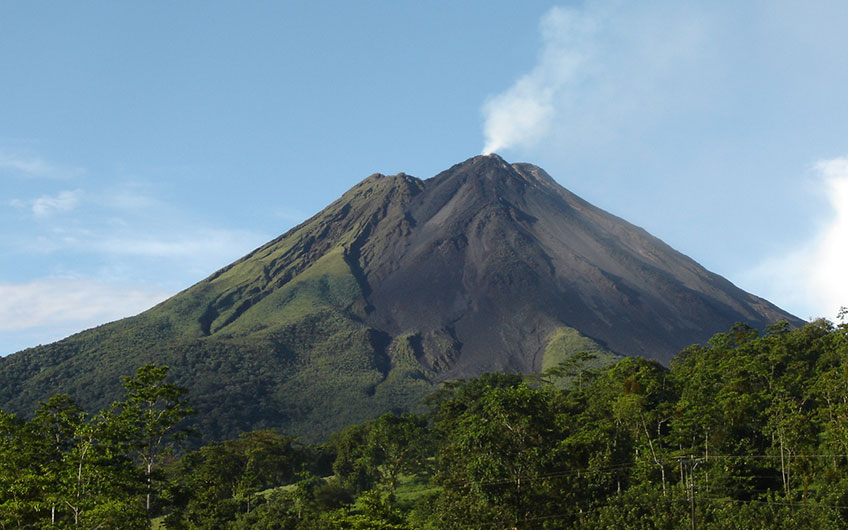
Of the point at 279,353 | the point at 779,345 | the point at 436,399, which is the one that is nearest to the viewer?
the point at 779,345

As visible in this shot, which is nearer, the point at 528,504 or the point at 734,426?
the point at 528,504

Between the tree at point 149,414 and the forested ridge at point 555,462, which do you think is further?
the tree at point 149,414

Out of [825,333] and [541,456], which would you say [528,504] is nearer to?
[541,456]

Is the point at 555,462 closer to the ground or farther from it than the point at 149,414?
closer to the ground

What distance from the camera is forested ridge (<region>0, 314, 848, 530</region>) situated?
3719 cm

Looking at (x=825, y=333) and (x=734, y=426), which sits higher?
(x=825, y=333)

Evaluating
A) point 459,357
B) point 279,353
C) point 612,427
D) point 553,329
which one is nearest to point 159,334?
point 279,353

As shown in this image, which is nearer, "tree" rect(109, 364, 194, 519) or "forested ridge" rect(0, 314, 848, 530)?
"forested ridge" rect(0, 314, 848, 530)

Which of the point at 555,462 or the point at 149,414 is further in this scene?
the point at 149,414

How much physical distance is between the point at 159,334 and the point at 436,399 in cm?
11658

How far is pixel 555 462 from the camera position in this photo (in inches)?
1693

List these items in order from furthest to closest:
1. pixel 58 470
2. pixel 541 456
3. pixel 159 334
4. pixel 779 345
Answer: pixel 159 334 → pixel 779 345 → pixel 541 456 → pixel 58 470

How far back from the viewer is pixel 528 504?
3941cm

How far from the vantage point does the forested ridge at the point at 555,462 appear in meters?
37.2
